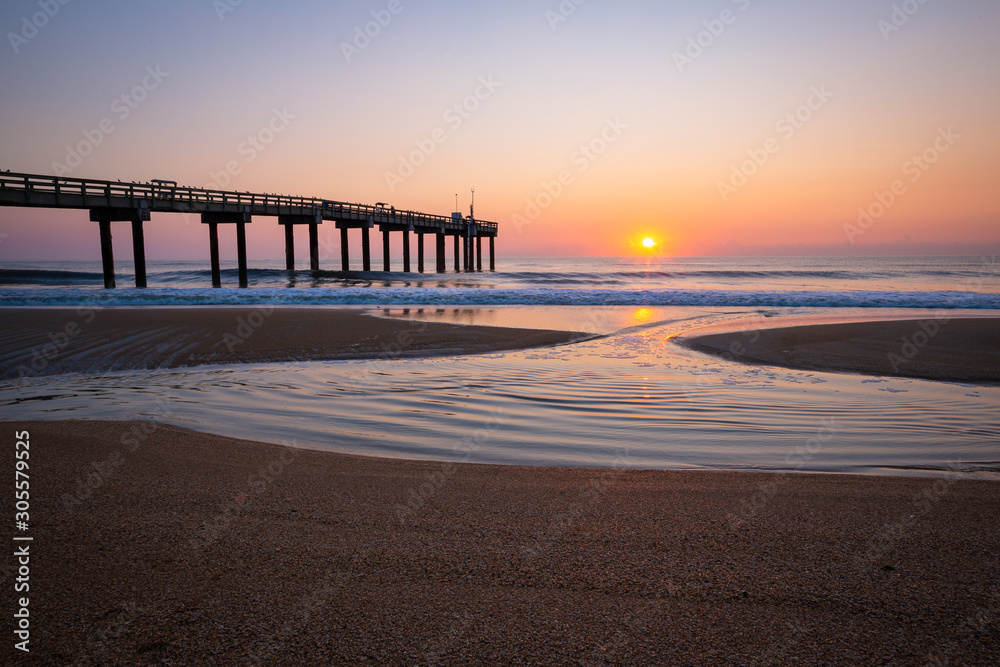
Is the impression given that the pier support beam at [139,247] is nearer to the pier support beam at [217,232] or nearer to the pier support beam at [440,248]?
the pier support beam at [217,232]

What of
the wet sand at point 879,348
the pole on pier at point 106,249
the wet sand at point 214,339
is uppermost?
the pole on pier at point 106,249

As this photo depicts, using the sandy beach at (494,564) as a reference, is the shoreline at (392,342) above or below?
below

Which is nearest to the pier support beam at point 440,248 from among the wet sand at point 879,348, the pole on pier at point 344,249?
the pole on pier at point 344,249

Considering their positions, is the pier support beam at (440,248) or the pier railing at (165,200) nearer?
the pier railing at (165,200)

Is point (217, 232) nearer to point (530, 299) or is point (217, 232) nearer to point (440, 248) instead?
point (530, 299)

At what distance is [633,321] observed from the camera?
46.5ft

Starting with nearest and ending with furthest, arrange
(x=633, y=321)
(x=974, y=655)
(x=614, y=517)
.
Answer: (x=974, y=655), (x=614, y=517), (x=633, y=321)

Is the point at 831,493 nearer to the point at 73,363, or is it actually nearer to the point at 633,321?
the point at 73,363

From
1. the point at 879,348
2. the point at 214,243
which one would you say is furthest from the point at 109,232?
the point at 879,348

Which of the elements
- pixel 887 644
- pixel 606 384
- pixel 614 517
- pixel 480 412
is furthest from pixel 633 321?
pixel 887 644

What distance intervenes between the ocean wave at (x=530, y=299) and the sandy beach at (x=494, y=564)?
1581 centimetres

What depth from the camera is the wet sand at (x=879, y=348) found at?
7.96 m

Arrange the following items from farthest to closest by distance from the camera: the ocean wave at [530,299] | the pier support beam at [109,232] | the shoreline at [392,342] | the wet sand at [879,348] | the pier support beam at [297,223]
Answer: the pier support beam at [297,223], the pier support beam at [109,232], the ocean wave at [530,299], the shoreline at [392,342], the wet sand at [879,348]

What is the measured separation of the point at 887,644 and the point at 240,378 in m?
6.92
